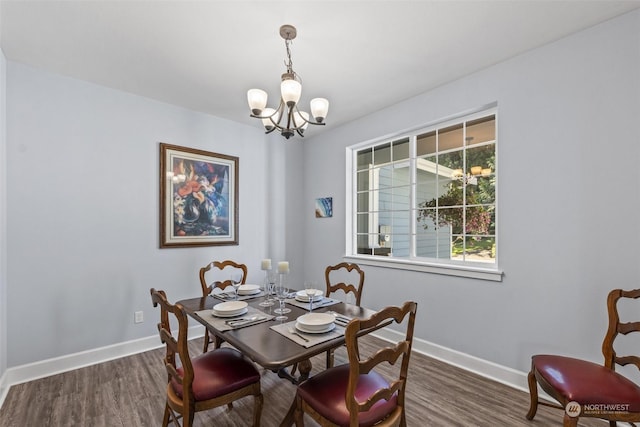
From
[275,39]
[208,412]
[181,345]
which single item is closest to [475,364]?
[208,412]

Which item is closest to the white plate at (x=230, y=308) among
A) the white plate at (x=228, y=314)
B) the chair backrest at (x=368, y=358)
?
the white plate at (x=228, y=314)

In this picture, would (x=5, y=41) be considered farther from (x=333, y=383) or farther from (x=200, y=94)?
(x=333, y=383)

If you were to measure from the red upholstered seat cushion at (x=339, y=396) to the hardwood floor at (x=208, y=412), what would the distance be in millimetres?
587

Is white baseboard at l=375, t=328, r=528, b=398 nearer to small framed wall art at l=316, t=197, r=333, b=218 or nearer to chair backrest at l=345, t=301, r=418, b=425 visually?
chair backrest at l=345, t=301, r=418, b=425

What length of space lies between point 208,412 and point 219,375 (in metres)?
0.65

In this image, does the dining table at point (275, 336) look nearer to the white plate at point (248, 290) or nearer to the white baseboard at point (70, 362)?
the white plate at point (248, 290)

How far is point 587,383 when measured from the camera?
5.18ft

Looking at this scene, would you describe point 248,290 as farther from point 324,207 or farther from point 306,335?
point 324,207

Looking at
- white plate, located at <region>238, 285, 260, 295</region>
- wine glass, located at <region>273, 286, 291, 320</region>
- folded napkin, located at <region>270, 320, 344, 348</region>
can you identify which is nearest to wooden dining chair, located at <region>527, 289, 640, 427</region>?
folded napkin, located at <region>270, 320, 344, 348</region>

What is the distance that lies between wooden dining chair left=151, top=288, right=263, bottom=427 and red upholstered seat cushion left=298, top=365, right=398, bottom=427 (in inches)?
14.2

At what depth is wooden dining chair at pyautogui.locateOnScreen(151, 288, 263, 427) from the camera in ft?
4.70

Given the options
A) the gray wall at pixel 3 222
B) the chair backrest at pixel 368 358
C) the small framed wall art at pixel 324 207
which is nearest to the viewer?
the chair backrest at pixel 368 358

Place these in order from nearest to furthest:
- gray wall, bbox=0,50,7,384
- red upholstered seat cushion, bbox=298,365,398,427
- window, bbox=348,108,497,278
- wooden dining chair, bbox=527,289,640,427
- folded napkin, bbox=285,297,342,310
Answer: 1. red upholstered seat cushion, bbox=298,365,398,427
2. wooden dining chair, bbox=527,289,640,427
3. folded napkin, bbox=285,297,342,310
4. gray wall, bbox=0,50,7,384
5. window, bbox=348,108,497,278

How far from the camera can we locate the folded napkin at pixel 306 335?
4.97ft
